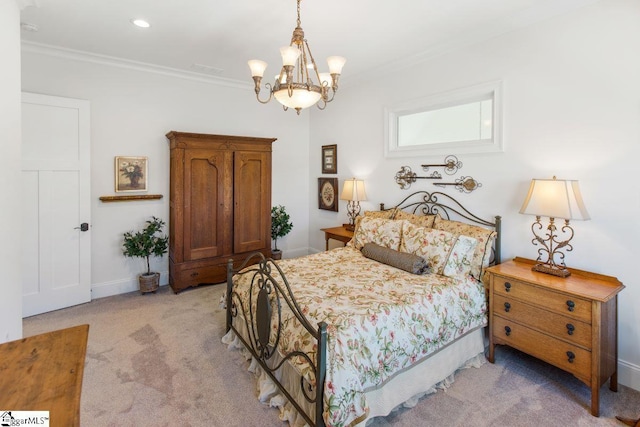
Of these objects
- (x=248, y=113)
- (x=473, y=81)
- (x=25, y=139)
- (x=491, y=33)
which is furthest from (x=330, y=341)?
(x=248, y=113)

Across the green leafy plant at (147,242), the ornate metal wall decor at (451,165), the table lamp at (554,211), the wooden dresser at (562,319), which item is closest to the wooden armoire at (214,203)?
the green leafy plant at (147,242)

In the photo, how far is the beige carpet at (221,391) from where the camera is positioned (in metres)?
2.07

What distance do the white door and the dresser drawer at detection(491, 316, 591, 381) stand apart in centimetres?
437

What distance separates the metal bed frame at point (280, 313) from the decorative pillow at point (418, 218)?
0.59ft

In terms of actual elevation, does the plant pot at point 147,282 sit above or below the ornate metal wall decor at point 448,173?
below

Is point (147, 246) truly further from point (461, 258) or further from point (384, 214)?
point (461, 258)

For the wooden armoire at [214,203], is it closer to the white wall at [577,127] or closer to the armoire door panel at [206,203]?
the armoire door panel at [206,203]

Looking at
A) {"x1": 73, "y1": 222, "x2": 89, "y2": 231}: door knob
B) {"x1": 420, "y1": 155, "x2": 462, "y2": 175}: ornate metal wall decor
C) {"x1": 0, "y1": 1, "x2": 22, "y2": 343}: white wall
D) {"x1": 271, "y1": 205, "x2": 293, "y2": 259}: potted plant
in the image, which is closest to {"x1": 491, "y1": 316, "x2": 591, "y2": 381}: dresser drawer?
{"x1": 420, "y1": 155, "x2": 462, "y2": 175}: ornate metal wall decor

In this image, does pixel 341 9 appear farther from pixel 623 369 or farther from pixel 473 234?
pixel 623 369

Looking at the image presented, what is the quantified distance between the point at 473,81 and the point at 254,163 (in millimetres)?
2812

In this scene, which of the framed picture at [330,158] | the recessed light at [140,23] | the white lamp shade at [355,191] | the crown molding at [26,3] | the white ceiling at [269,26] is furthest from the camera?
the framed picture at [330,158]

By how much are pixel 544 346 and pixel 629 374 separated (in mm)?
684

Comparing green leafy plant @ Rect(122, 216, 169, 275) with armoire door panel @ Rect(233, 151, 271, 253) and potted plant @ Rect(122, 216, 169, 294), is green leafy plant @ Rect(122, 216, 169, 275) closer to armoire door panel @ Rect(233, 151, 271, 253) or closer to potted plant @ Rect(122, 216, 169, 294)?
potted plant @ Rect(122, 216, 169, 294)

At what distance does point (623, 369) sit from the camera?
2420 millimetres
